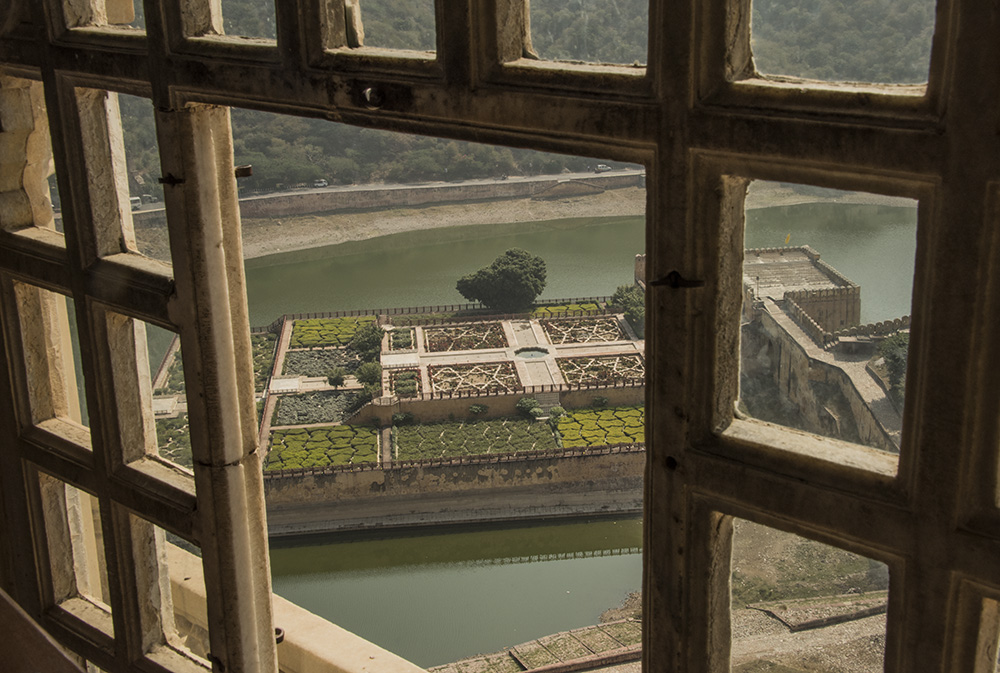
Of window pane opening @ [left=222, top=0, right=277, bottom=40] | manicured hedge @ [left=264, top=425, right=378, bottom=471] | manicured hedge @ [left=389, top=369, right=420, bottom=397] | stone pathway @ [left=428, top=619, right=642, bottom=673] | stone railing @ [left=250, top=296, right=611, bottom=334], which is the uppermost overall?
window pane opening @ [left=222, top=0, right=277, bottom=40]

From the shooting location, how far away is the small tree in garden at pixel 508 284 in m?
15.2

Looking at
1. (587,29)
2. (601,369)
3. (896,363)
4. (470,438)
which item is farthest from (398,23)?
(896,363)

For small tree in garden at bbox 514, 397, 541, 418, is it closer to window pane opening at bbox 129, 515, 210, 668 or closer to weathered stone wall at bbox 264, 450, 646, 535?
weathered stone wall at bbox 264, 450, 646, 535

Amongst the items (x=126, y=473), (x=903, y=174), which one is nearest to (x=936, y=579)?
(x=903, y=174)

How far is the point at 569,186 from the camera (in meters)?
20.1

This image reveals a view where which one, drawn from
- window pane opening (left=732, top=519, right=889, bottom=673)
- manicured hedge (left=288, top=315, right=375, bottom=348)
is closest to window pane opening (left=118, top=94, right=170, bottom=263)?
manicured hedge (left=288, top=315, right=375, bottom=348)

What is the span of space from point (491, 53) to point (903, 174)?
432 mm

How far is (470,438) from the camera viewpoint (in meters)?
12.1

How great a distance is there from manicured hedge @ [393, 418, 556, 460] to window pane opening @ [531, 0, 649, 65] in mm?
3998

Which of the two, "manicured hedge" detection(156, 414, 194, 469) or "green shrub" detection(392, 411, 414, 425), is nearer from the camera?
"manicured hedge" detection(156, 414, 194, 469)

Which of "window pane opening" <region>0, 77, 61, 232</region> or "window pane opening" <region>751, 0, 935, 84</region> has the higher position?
"window pane opening" <region>751, 0, 935, 84</region>

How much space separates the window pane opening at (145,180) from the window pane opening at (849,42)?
13.8 metres

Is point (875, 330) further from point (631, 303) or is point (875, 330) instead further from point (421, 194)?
point (421, 194)

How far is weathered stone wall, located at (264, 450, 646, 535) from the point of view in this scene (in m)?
10.9
